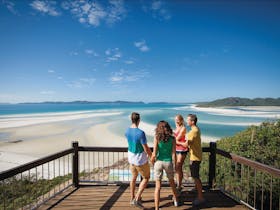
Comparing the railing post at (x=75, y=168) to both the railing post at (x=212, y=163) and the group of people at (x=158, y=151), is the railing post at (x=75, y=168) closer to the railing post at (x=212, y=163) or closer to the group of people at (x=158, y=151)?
the group of people at (x=158, y=151)

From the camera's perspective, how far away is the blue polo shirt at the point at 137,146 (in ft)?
12.3

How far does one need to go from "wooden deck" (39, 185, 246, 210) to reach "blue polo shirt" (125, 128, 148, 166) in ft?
3.51

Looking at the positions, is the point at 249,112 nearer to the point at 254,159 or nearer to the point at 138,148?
the point at 254,159

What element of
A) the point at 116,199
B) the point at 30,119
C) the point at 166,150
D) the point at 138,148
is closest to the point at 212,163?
the point at 166,150

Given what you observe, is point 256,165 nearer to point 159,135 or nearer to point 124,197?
point 159,135

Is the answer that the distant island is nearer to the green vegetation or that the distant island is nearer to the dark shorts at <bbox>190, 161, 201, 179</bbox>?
the green vegetation

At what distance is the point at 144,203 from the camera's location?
429cm

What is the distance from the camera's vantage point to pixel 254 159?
621cm

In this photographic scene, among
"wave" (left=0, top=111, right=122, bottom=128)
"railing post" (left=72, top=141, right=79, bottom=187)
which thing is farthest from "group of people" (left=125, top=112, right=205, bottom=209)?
"wave" (left=0, top=111, right=122, bottom=128)

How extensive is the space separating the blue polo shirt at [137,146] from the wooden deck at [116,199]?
3.51ft

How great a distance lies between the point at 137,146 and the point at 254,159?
4.39 m

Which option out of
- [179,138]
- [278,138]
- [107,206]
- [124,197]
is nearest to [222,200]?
[179,138]

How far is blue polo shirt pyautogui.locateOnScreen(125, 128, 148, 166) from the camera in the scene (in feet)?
12.3

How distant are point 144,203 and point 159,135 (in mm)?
1667
